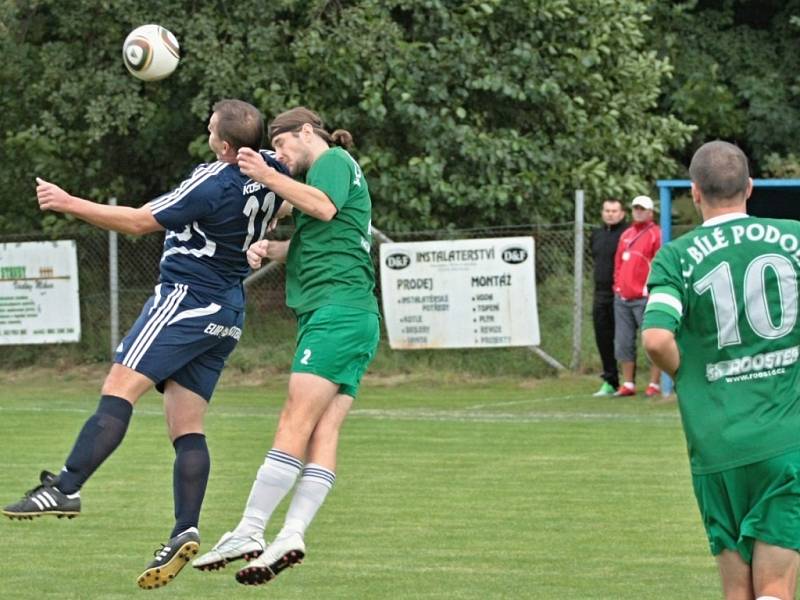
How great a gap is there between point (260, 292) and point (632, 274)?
667cm

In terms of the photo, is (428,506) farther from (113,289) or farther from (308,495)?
(113,289)

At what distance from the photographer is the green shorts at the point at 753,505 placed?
5.53 m

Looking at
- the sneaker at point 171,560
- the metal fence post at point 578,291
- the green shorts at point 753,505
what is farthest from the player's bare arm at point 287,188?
the metal fence post at point 578,291

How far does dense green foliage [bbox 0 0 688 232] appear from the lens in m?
21.4

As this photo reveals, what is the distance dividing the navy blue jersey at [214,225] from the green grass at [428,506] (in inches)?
62.8

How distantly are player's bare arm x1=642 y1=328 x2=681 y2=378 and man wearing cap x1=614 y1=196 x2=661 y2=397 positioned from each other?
1176cm

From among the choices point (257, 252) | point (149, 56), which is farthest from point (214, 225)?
point (149, 56)

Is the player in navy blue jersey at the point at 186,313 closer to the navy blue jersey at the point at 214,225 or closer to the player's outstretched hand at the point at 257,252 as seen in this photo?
the navy blue jersey at the point at 214,225

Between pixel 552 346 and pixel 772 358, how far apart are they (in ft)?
49.2

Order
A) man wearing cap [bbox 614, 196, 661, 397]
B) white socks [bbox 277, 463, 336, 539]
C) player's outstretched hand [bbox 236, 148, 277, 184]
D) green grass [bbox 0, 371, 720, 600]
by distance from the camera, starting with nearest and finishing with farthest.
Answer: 1. player's outstretched hand [bbox 236, 148, 277, 184]
2. white socks [bbox 277, 463, 336, 539]
3. green grass [bbox 0, 371, 720, 600]
4. man wearing cap [bbox 614, 196, 661, 397]

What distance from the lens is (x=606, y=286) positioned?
18359 millimetres

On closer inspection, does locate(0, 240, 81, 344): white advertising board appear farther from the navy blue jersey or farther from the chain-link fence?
the navy blue jersey

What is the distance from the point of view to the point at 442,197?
2181 centimetres

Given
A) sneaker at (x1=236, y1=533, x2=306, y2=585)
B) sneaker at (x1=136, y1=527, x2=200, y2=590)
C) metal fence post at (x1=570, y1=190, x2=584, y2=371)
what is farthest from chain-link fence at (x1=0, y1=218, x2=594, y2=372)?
sneaker at (x1=236, y1=533, x2=306, y2=585)
